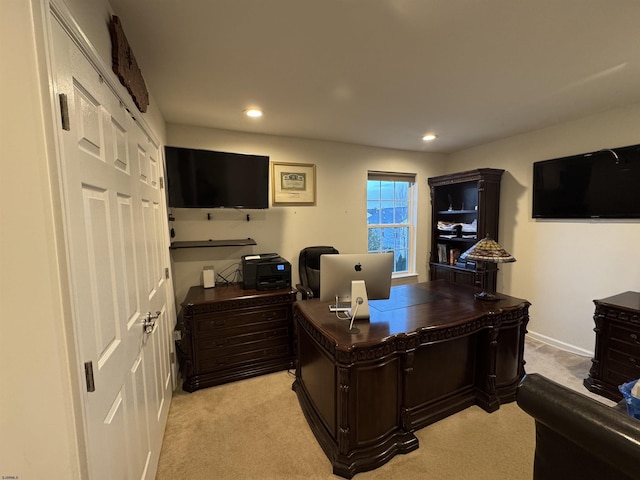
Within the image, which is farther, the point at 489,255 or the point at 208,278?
the point at 208,278

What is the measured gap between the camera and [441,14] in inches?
53.6

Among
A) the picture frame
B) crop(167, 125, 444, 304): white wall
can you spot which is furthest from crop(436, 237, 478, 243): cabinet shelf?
the picture frame

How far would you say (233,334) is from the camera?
8.55 ft

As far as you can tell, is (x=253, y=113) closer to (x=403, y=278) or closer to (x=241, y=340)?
(x=241, y=340)

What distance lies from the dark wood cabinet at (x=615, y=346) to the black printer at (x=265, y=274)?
280 centimetres

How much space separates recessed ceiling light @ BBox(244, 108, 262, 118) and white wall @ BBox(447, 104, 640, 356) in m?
3.11

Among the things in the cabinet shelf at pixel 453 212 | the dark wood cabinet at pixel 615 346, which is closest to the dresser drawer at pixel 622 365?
the dark wood cabinet at pixel 615 346

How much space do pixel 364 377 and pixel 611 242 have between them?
2.90m

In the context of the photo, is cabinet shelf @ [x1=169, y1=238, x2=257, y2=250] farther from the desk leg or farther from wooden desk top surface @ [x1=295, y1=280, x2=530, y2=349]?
the desk leg

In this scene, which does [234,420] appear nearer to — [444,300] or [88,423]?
[88,423]

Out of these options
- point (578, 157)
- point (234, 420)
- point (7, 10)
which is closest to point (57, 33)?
point (7, 10)

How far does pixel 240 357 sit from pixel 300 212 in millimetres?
1788

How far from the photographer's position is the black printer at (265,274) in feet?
9.23

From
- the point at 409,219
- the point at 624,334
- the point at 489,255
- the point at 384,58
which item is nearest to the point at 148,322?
the point at 384,58
